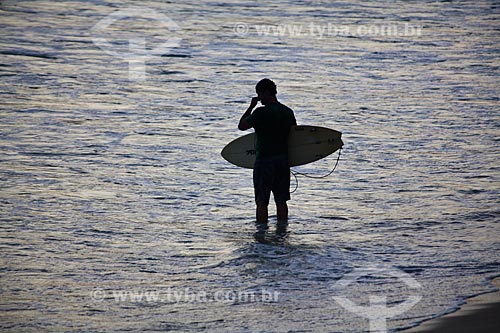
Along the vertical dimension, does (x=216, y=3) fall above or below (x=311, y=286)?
above

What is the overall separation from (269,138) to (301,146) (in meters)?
0.55

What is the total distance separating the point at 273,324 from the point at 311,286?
3.75 feet

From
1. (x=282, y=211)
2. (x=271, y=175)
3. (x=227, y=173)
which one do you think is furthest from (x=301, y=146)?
(x=227, y=173)

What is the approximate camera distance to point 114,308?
8.45 metres

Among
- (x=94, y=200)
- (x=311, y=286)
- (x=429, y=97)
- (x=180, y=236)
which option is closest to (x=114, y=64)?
(x=429, y=97)

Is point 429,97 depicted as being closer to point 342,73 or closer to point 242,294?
point 342,73

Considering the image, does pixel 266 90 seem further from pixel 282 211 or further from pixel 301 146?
pixel 282 211

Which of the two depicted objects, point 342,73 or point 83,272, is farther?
point 342,73

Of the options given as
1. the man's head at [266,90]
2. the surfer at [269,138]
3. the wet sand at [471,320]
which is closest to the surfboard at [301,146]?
the surfer at [269,138]

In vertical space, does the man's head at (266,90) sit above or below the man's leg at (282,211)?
above

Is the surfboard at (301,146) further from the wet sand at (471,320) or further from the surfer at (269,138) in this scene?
the wet sand at (471,320)

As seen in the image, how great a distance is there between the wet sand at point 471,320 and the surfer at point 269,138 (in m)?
2.73

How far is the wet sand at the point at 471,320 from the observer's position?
7754 millimetres

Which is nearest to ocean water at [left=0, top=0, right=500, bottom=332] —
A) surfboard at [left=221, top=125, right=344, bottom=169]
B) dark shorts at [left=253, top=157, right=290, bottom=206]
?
dark shorts at [left=253, top=157, right=290, bottom=206]
